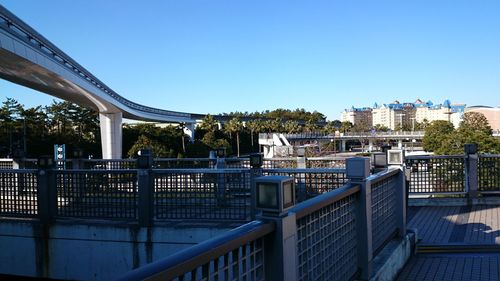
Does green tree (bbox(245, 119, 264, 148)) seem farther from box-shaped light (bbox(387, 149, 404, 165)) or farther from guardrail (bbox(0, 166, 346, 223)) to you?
box-shaped light (bbox(387, 149, 404, 165))

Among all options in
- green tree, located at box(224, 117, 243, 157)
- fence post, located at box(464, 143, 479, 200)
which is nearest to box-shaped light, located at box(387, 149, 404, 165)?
fence post, located at box(464, 143, 479, 200)

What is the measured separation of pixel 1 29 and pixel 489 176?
863 inches

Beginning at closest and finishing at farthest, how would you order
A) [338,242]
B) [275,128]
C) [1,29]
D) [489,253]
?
[338,242] < [489,253] < [1,29] < [275,128]

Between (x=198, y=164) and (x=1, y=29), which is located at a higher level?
(x=1, y=29)

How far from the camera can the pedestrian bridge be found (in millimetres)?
23281

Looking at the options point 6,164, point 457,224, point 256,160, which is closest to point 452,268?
point 457,224

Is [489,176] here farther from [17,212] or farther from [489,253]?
[17,212]

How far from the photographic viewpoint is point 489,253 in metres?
7.00

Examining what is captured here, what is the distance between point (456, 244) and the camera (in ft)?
24.3

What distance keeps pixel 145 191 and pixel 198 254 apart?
6.61 meters

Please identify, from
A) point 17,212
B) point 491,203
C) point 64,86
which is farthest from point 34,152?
point 491,203

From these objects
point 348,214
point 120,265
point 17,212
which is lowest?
point 120,265

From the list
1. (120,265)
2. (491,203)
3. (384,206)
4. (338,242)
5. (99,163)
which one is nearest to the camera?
(338,242)

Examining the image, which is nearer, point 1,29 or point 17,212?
point 17,212
